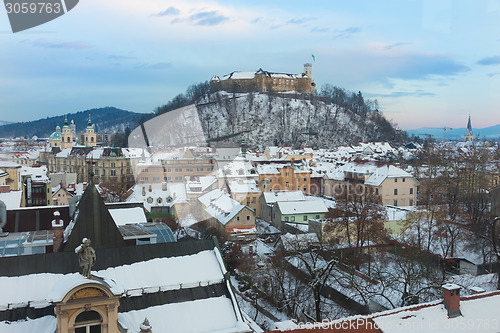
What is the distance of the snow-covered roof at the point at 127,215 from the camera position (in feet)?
45.7

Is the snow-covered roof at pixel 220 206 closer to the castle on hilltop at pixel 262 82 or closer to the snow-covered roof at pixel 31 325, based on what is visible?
the snow-covered roof at pixel 31 325

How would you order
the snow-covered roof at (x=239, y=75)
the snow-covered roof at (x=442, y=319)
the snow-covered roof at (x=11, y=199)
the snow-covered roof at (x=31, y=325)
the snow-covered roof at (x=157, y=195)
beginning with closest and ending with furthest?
the snow-covered roof at (x=31, y=325) < the snow-covered roof at (x=442, y=319) < the snow-covered roof at (x=11, y=199) < the snow-covered roof at (x=157, y=195) < the snow-covered roof at (x=239, y=75)

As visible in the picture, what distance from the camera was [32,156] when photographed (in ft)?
220

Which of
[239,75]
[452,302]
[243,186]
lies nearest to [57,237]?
[452,302]

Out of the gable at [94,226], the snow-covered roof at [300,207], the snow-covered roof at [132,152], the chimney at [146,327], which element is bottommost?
the snow-covered roof at [300,207]

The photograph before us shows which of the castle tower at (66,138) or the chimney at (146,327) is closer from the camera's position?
the chimney at (146,327)

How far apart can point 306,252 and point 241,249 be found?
381 cm

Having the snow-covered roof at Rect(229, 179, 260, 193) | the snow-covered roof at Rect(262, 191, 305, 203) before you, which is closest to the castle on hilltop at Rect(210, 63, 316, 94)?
the snow-covered roof at Rect(229, 179, 260, 193)


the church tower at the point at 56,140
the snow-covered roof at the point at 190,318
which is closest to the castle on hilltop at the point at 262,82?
the church tower at the point at 56,140

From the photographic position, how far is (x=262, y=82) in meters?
103

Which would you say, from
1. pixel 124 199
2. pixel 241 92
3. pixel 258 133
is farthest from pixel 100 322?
pixel 241 92

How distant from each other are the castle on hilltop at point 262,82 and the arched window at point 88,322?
312 feet

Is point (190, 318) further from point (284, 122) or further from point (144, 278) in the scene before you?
point (284, 122)

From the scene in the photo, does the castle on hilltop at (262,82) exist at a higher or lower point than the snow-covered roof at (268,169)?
higher
